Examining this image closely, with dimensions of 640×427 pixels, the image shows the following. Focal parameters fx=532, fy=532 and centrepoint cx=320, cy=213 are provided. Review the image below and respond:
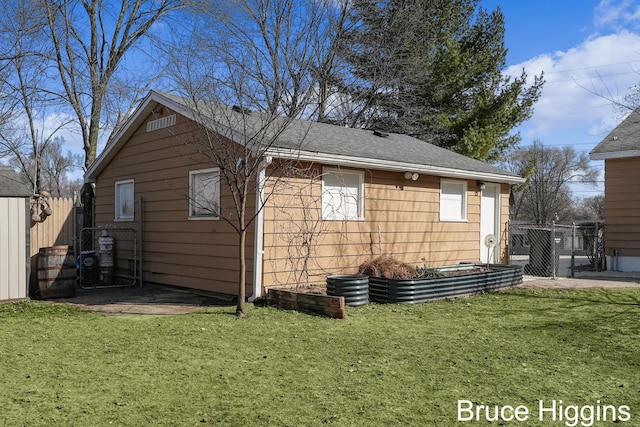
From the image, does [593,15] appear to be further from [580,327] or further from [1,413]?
[1,413]

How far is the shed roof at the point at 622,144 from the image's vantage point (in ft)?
44.0

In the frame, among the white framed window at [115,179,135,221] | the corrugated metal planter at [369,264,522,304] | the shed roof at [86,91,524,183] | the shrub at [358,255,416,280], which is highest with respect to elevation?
the shed roof at [86,91,524,183]

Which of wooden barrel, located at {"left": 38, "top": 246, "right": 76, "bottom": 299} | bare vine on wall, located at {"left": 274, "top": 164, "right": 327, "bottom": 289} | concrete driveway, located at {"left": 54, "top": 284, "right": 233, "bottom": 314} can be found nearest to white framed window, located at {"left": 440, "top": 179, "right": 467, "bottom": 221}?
bare vine on wall, located at {"left": 274, "top": 164, "right": 327, "bottom": 289}

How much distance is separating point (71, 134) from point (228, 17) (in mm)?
8664

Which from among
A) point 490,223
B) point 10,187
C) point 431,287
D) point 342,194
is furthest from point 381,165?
point 10,187

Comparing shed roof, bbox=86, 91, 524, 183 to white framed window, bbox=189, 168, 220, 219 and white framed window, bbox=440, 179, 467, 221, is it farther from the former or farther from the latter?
white framed window, bbox=189, 168, 220, 219

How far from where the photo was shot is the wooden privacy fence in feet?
34.9

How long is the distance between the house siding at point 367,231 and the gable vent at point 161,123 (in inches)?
121

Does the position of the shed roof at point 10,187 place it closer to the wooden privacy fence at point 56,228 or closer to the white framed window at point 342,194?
the wooden privacy fence at point 56,228

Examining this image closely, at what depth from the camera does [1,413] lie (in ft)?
12.0

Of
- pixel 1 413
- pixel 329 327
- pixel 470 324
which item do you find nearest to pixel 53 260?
pixel 329 327

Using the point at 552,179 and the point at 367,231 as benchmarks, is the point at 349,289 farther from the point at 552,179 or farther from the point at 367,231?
the point at 552,179

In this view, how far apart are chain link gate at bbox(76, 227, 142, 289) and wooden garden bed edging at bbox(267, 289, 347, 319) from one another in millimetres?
4057

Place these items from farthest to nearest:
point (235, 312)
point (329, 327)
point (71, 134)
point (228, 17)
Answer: point (71, 134) → point (228, 17) → point (235, 312) → point (329, 327)
